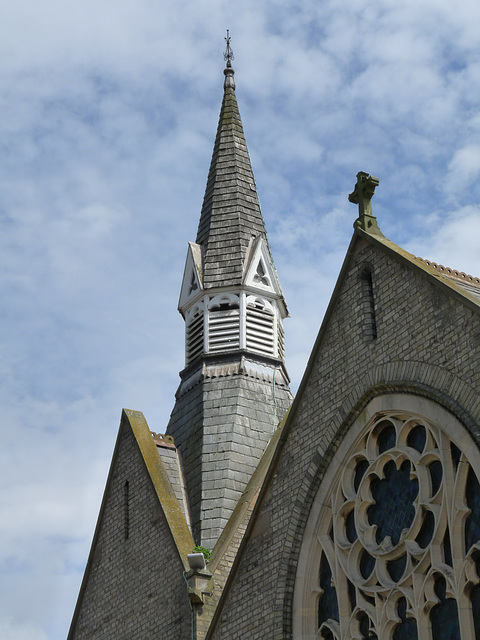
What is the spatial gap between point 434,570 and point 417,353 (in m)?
2.99

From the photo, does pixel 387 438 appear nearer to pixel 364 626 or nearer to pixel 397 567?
pixel 397 567

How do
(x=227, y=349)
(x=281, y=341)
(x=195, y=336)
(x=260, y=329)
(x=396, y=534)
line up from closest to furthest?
1. (x=396, y=534)
2. (x=227, y=349)
3. (x=260, y=329)
4. (x=195, y=336)
5. (x=281, y=341)

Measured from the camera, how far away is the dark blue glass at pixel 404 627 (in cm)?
1507

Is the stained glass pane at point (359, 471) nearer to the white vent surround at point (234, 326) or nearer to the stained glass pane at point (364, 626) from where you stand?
the stained glass pane at point (364, 626)

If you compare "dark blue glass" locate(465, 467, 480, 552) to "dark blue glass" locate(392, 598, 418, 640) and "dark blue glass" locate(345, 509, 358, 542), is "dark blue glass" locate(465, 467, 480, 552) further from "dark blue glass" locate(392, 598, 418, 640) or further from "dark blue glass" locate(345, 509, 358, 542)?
"dark blue glass" locate(345, 509, 358, 542)

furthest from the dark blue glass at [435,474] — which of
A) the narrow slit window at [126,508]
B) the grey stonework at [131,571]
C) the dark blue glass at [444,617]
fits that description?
the narrow slit window at [126,508]

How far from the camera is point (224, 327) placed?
2623 centimetres

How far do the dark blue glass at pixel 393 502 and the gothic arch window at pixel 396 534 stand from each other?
14mm

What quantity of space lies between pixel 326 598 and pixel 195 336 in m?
10.8

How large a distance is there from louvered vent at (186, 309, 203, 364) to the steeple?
0.09 feet

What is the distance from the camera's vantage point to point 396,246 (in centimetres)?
1773

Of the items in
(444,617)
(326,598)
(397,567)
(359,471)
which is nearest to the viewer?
(444,617)

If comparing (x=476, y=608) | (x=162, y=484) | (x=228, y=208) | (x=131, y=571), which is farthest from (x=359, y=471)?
(x=228, y=208)

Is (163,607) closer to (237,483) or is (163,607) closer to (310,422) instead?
(237,483)
